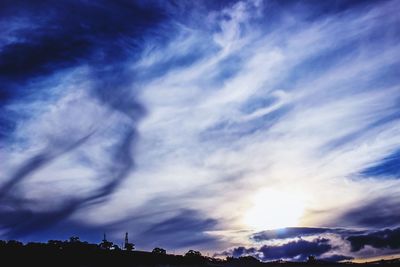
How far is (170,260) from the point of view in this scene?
2082 inches

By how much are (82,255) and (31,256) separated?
565 cm

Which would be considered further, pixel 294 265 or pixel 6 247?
pixel 294 265

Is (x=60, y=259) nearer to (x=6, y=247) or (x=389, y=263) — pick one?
(x=6, y=247)

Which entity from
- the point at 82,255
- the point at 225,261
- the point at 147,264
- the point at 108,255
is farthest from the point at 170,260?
the point at 225,261

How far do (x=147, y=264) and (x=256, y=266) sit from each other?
2274cm

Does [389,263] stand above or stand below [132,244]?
below

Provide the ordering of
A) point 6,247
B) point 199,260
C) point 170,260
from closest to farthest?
1. point 6,247
2. point 170,260
3. point 199,260

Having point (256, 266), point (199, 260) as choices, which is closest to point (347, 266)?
point (256, 266)

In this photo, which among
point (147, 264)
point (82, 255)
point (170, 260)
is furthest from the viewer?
point (170, 260)

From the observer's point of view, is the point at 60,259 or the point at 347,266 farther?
the point at 347,266

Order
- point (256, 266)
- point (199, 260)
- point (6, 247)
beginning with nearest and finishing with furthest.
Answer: point (6, 247)
point (199, 260)
point (256, 266)

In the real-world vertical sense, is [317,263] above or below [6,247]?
below

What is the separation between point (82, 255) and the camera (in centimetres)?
4100

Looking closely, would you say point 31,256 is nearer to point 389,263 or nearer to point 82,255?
point 82,255
